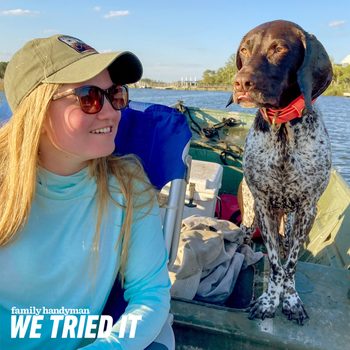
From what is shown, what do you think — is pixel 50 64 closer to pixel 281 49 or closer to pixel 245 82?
pixel 245 82

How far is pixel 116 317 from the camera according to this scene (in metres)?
1.80

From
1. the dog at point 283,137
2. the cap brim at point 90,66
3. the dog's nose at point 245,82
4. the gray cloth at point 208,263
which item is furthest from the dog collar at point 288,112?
the cap brim at point 90,66

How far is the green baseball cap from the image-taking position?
4.58 feet

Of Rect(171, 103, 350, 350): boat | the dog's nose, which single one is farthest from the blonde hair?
the dog's nose

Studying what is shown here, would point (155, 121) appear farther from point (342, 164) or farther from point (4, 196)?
point (342, 164)

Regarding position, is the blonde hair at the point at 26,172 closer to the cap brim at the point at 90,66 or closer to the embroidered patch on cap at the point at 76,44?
the cap brim at the point at 90,66

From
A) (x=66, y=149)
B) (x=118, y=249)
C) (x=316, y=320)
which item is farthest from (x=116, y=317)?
(x=316, y=320)

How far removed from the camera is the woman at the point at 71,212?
144cm

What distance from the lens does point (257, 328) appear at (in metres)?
2.18

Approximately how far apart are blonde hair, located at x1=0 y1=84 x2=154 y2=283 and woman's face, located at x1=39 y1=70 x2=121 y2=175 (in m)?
0.05

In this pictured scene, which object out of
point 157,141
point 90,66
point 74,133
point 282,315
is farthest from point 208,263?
point 90,66

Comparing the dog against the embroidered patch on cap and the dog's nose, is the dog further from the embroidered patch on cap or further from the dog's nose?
the embroidered patch on cap

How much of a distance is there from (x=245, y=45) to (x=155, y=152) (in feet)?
2.85

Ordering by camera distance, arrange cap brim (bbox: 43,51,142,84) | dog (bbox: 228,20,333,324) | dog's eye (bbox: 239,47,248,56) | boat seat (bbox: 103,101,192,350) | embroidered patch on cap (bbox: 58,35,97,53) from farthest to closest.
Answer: dog's eye (bbox: 239,47,248,56)
dog (bbox: 228,20,333,324)
boat seat (bbox: 103,101,192,350)
embroidered patch on cap (bbox: 58,35,97,53)
cap brim (bbox: 43,51,142,84)
